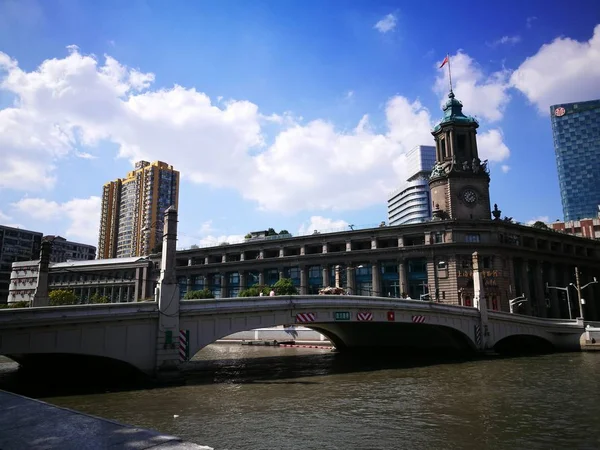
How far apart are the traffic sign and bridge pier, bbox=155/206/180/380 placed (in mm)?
Result: 14062

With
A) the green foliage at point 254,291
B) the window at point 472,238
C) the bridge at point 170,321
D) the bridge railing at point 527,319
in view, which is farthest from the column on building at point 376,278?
the bridge at point 170,321

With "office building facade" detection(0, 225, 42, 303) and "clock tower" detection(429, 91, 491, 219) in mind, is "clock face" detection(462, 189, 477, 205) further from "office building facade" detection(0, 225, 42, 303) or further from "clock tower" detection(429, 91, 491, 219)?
"office building facade" detection(0, 225, 42, 303)

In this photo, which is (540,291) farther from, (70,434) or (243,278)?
(70,434)

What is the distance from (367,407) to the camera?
2230cm

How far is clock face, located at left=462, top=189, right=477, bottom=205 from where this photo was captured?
274 feet

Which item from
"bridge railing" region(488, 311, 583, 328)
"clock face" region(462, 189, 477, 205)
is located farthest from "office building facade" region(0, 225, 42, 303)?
"bridge railing" region(488, 311, 583, 328)

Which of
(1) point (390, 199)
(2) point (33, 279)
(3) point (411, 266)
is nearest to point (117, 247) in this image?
(2) point (33, 279)

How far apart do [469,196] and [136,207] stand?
125696 mm

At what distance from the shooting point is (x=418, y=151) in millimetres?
192750

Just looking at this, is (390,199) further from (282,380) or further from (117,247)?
(282,380)

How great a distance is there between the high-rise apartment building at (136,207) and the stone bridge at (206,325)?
126 m

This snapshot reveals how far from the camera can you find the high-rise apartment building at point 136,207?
16238 centimetres

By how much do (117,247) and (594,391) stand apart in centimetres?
17464

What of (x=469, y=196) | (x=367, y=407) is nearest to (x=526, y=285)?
(x=469, y=196)
